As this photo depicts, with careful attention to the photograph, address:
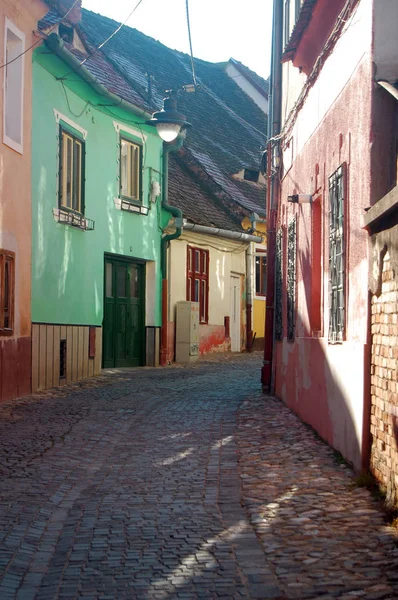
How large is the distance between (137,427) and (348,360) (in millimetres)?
3418

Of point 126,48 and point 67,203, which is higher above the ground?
point 126,48

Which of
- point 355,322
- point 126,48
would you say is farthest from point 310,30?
point 126,48

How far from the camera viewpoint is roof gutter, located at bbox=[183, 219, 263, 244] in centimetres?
2242

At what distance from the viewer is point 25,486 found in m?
7.31

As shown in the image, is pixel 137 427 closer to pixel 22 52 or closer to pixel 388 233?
pixel 388 233

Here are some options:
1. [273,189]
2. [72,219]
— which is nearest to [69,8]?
[72,219]

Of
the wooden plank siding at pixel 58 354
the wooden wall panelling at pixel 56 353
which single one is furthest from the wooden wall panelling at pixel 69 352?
the wooden wall panelling at pixel 56 353

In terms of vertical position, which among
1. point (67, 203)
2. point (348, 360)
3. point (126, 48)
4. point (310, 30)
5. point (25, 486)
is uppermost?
point (126, 48)

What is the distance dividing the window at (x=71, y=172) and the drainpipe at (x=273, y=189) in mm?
3430

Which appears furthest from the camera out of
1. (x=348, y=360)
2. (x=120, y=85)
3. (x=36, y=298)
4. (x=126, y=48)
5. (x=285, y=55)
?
(x=126, y=48)

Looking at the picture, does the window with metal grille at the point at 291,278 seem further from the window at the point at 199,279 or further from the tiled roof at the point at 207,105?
the tiled roof at the point at 207,105

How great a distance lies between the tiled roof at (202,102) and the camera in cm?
2221

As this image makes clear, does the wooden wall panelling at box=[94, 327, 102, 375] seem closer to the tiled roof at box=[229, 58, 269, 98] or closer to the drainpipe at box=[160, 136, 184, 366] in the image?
the drainpipe at box=[160, 136, 184, 366]

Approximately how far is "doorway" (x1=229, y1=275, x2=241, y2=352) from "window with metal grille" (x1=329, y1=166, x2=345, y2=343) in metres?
17.6
